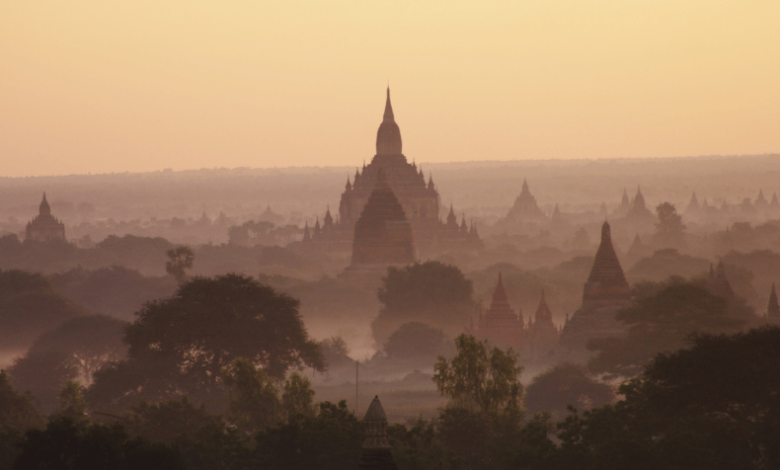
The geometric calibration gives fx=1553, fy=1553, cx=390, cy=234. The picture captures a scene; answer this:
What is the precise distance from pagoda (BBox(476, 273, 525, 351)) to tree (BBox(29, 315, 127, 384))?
59.9 ft

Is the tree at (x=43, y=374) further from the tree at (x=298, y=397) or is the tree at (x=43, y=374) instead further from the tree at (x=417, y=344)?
the tree at (x=298, y=397)

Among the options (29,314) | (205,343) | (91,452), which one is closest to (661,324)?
(205,343)

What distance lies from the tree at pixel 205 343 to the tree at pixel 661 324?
481 inches

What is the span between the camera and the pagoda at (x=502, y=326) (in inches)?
3088

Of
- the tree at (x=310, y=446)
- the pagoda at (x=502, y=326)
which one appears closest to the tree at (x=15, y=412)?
the tree at (x=310, y=446)

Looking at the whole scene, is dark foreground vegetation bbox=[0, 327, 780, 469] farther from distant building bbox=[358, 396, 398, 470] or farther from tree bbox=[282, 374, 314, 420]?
distant building bbox=[358, 396, 398, 470]

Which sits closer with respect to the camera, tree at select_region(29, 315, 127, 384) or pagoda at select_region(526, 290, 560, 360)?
pagoda at select_region(526, 290, 560, 360)

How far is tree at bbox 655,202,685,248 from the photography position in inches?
6871

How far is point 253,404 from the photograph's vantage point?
49.0m

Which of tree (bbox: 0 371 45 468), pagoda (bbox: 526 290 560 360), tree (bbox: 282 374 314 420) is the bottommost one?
pagoda (bbox: 526 290 560 360)

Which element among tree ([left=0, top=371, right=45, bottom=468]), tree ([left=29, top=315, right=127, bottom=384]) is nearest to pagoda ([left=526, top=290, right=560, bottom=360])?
tree ([left=29, top=315, right=127, bottom=384])

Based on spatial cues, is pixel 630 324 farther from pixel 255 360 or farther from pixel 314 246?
pixel 314 246

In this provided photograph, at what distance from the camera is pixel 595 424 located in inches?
1532

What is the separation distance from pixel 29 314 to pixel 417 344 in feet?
79.3
